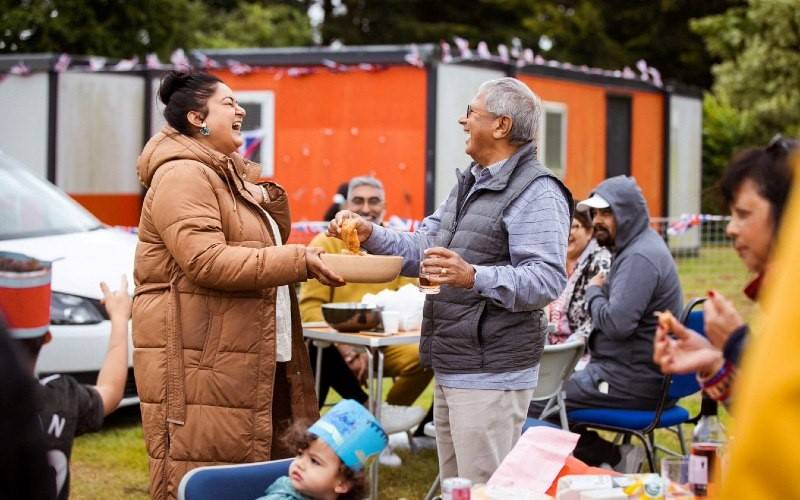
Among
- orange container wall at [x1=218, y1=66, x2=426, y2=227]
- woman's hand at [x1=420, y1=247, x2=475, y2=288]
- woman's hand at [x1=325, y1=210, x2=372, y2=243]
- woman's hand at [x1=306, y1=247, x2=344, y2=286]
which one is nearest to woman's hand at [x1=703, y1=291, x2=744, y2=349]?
woman's hand at [x1=420, y1=247, x2=475, y2=288]

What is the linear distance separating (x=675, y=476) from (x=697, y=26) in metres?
24.9

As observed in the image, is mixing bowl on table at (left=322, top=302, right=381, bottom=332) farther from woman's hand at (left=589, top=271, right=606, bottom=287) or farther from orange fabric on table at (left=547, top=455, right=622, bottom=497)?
orange fabric on table at (left=547, top=455, right=622, bottom=497)

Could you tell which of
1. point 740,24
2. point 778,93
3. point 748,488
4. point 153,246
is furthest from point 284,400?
point 740,24

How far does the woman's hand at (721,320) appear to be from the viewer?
6.49ft

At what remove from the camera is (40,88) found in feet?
44.5

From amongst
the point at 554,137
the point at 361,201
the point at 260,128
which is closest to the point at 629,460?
the point at 361,201

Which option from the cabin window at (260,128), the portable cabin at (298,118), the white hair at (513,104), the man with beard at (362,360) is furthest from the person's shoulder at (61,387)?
the cabin window at (260,128)

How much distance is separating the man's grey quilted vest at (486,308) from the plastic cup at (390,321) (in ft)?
6.01

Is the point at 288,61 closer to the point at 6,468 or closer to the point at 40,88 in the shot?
the point at 40,88

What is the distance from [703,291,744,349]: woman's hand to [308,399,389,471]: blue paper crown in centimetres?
128

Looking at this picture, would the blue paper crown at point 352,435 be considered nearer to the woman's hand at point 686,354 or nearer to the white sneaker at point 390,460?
the woman's hand at point 686,354

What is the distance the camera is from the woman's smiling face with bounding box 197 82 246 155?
3.92 m

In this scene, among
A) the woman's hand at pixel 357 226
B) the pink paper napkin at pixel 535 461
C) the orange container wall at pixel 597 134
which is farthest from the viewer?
the orange container wall at pixel 597 134

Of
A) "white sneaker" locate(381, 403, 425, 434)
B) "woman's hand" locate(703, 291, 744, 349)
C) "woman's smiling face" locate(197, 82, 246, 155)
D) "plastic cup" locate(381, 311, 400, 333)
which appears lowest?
"white sneaker" locate(381, 403, 425, 434)
